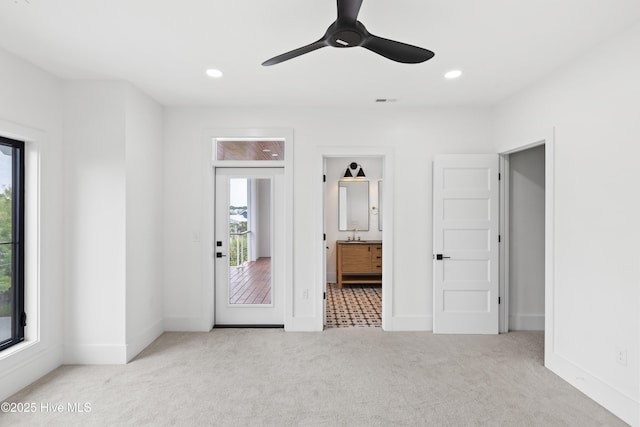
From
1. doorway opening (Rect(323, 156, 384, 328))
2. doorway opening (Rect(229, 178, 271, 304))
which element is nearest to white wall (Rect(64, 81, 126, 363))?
doorway opening (Rect(229, 178, 271, 304))

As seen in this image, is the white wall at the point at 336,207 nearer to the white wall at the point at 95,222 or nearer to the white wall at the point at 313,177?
the white wall at the point at 313,177

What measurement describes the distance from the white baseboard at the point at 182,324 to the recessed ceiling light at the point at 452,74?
3540 mm

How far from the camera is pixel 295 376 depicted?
9.28 feet

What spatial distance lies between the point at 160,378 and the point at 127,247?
3.85 ft

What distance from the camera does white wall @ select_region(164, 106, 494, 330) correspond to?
153 inches

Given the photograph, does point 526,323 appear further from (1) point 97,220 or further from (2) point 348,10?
(1) point 97,220

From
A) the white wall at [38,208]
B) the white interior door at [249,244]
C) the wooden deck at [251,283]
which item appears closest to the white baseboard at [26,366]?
the white wall at [38,208]

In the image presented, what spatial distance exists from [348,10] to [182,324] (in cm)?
357

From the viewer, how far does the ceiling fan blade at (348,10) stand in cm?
159

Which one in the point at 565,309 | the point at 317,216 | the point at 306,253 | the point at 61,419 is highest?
the point at 317,216

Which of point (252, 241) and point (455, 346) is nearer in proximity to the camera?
point (455, 346)

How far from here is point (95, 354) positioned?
307 cm

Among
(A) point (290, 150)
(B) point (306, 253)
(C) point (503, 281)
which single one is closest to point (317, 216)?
(B) point (306, 253)

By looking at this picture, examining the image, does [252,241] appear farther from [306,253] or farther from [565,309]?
[565,309]
